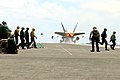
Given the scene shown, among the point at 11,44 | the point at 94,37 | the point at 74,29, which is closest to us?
the point at 11,44

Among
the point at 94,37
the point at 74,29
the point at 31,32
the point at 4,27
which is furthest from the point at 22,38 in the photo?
the point at 74,29

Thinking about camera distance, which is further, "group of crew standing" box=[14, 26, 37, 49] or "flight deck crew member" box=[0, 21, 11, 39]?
"group of crew standing" box=[14, 26, 37, 49]

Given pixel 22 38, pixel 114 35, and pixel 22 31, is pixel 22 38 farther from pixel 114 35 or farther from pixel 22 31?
pixel 114 35

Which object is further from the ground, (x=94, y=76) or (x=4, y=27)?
(x=4, y=27)

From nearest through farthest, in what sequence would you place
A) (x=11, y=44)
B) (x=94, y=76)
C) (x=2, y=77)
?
(x=2, y=77), (x=94, y=76), (x=11, y=44)

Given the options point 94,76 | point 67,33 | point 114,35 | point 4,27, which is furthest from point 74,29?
point 94,76

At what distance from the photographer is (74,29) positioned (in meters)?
143

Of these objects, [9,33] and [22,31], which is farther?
[22,31]

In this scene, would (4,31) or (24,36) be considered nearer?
(4,31)

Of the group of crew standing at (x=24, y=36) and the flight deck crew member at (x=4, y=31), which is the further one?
the group of crew standing at (x=24, y=36)

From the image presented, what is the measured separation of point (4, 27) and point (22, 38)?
973 centimetres

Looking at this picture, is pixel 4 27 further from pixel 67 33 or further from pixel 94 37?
pixel 67 33

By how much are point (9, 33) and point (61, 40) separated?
97318mm

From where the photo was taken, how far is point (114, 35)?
1578 inches
